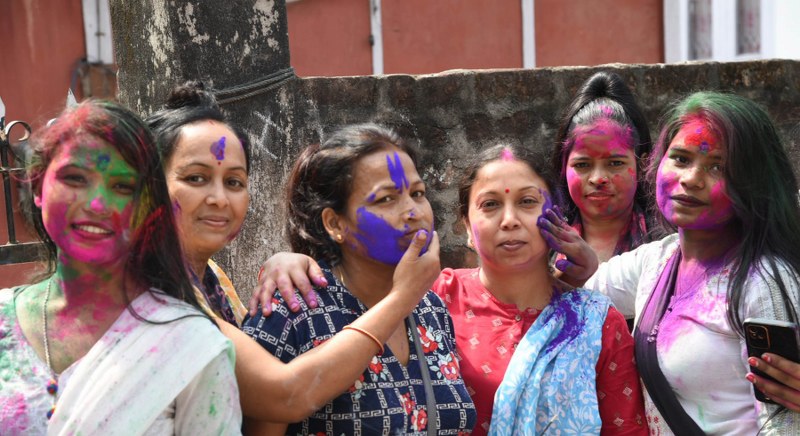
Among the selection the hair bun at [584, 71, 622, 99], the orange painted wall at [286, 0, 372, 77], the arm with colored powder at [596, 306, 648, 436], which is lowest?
the arm with colored powder at [596, 306, 648, 436]

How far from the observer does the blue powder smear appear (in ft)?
7.75

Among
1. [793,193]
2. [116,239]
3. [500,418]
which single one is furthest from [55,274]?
[793,193]

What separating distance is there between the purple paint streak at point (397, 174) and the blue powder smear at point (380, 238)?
0.35 ft

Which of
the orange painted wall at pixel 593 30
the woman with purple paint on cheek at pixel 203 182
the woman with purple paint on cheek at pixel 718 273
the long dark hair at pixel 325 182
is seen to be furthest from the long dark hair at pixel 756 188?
the orange painted wall at pixel 593 30

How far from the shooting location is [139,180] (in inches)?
75.3

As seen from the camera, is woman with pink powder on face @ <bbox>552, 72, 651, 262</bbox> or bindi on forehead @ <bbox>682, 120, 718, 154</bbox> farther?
woman with pink powder on face @ <bbox>552, 72, 651, 262</bbox>

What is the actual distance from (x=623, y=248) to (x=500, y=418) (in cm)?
104

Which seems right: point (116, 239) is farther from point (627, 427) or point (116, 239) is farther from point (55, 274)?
point (627, 427)

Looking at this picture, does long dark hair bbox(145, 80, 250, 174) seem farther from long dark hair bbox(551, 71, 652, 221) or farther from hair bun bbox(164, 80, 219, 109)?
long dark hair bbox(551, 71, 652, 221)

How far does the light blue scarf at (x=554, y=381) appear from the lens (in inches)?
94.8

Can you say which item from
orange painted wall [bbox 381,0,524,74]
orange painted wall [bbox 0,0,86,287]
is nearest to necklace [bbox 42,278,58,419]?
orange painted wall [bbox 381,0,524,74]

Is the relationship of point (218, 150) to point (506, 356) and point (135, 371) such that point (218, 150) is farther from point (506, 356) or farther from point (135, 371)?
point (506, 356)

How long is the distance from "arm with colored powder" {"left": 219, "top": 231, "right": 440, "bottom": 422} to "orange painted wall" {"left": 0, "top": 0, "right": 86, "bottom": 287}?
294 inches

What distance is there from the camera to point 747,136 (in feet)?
8.15
